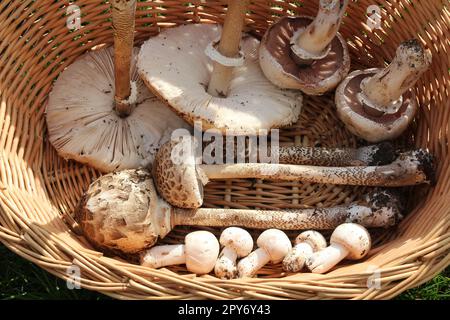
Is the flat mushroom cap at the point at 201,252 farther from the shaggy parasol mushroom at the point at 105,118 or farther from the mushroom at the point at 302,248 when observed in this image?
the shaggy parasol mushroom at the point at 105,118

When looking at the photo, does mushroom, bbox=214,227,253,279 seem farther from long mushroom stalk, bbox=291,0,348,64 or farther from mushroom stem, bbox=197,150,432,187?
long mushroom stalk, bbox=291,0,348,64

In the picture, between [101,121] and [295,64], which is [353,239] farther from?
[101,121]

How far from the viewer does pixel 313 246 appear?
2334 millimetres

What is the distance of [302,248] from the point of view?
2.29 m

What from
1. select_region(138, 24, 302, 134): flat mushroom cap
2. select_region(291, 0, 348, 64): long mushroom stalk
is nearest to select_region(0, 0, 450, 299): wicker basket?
select_region(138, 24, 302, 134): flat mushroom cap

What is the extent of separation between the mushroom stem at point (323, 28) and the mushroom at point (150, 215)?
0.67 metres

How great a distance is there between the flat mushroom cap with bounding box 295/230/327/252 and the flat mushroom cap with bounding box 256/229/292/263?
0.20 feet

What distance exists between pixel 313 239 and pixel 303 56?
785mm

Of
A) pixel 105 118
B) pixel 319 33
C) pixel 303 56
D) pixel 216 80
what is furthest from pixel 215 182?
pixel 319 33

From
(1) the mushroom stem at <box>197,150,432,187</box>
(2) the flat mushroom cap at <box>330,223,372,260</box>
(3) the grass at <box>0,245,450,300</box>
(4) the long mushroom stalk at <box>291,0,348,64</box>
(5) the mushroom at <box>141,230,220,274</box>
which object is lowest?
(3) the grass at <box>0,245,450,300</box>

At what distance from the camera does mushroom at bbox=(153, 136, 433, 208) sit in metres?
2.26

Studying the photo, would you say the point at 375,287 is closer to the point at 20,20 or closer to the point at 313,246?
the point at 313,246

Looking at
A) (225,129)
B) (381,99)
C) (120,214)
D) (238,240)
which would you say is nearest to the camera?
(120,214)
